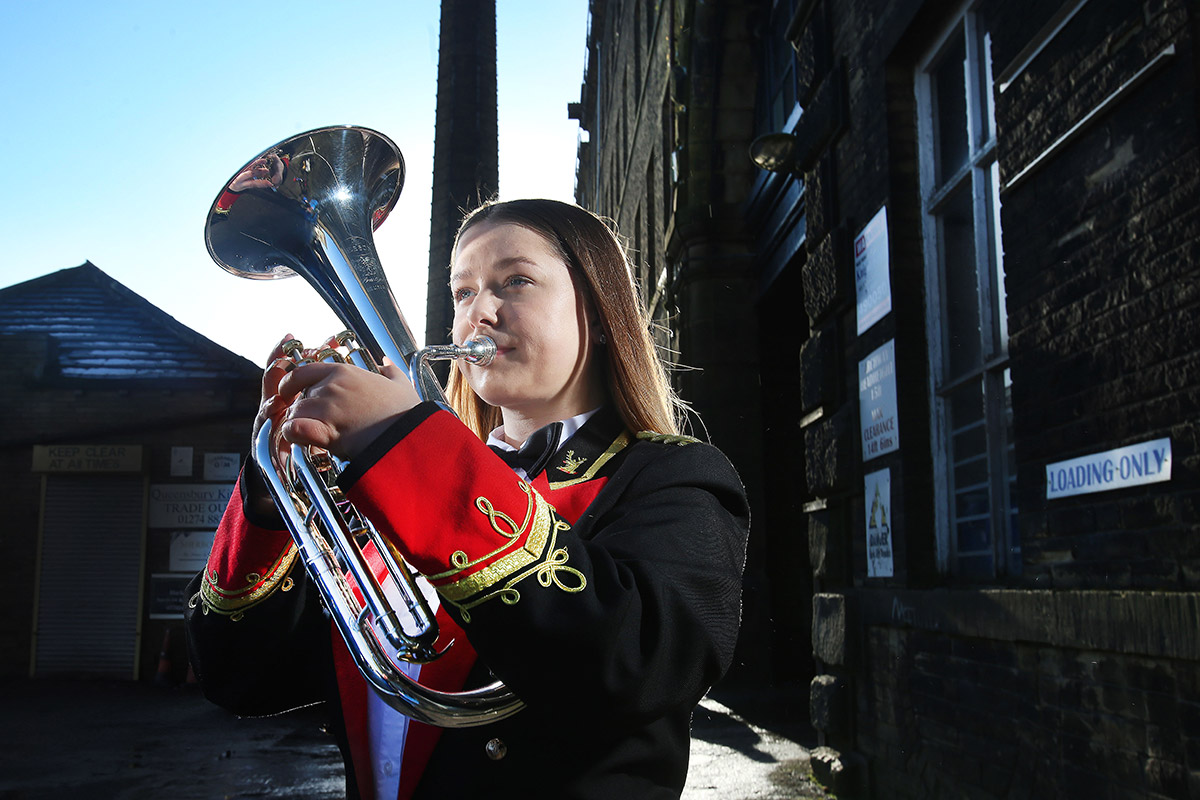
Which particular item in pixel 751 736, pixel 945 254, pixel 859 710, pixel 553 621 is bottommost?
pixel 751 736

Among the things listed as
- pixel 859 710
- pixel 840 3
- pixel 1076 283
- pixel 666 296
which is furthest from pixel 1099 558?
pixel 666 296

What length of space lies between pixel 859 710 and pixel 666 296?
26.1ft

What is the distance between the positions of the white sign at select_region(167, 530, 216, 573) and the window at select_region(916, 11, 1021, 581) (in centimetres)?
1282

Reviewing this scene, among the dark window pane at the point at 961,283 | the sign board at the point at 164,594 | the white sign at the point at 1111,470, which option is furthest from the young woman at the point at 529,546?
the sign board at the point at 164,594

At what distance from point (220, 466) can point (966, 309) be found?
43.1 ft

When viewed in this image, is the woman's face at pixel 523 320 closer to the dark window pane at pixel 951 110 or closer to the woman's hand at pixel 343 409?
the woman's hand at pixel 343 409

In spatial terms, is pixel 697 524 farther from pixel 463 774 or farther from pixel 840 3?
pixel 840 3

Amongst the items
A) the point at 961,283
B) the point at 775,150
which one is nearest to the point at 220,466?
the point at 775,150

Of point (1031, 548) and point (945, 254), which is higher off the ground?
point (945, 254)

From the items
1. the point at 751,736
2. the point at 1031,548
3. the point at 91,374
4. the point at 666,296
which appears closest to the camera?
the point at 1031,548

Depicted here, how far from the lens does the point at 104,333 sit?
1675cm

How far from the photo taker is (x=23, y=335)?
16078 millimetres

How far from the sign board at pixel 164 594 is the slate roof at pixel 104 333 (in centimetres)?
311

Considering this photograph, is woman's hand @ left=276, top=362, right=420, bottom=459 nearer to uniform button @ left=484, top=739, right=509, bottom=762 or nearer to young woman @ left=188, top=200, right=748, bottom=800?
young woman @ left=188, top=200, right=748, bottom=800
